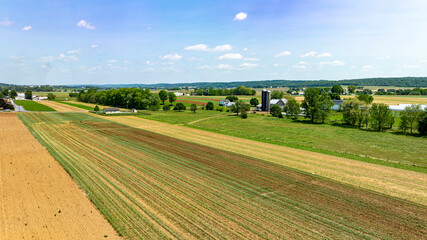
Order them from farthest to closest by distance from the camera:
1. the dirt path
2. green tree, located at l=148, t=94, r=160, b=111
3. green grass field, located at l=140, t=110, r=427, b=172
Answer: green tree, located at l=148, t=94, r=160, b=111 → green grass field, located at l=140, t=110, r=427, b=172 → the dirt path

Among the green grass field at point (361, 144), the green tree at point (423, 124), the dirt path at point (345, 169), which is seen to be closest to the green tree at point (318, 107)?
the green grass field at point (361, 144)

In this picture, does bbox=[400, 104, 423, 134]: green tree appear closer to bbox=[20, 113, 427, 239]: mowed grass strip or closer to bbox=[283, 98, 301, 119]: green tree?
bbox=[283, 98, 301, 119]: green tree

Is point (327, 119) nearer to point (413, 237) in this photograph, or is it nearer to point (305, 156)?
point (305, 156)

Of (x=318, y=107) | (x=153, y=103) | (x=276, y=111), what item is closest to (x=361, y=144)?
(x=318, y=107)

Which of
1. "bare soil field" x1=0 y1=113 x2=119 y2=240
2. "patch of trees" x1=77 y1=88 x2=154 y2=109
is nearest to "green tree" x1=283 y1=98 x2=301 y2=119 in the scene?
"patch of trees" x1=77 y1=88 x2=154 y2=109

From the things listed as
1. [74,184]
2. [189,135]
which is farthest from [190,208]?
[189,135]

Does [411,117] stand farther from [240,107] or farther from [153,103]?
[153,103]
